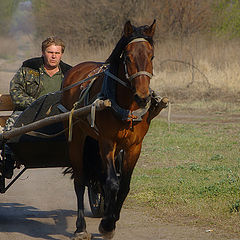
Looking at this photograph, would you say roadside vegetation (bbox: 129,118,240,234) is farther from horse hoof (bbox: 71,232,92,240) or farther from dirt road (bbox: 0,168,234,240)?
horse hoof (bbox: 71,232,92,240)

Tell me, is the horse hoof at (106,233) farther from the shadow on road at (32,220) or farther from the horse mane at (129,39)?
the horse mane at (129,39)

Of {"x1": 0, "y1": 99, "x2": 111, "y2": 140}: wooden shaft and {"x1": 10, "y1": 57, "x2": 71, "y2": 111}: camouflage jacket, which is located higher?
{"x1": 10, "y1": 57, "x2": 71, "y2": 111}: camouflage jacket

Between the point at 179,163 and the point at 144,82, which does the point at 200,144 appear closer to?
the point at 179,163

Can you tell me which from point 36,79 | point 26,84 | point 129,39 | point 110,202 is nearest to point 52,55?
point 36,79

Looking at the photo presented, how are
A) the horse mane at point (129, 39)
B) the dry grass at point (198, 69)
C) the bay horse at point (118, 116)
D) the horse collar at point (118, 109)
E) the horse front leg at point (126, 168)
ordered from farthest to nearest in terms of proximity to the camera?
the dry grass at point (198, 69)
the horse front leg at point (126, 168)
the horse collar at point (118, 109)
the horse mane at point (129, 39)
the bay horse at point (118, 116)

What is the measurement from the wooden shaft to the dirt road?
976mm

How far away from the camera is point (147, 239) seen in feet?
19.0

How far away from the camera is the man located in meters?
6.87

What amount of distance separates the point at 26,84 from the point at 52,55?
1.47 ft


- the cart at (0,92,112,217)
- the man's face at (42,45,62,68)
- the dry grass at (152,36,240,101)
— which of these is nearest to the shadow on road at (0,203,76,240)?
the cart at (0,92,112,217)

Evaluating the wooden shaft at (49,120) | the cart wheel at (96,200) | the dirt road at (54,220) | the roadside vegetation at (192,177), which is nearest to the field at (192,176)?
the roadside vegetation at (192,177)

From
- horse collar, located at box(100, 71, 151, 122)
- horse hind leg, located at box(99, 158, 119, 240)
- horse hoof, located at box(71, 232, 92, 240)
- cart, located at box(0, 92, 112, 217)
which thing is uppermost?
horse collar, located at box(100, 71, 151, 122)

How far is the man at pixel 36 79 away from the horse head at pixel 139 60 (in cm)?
187

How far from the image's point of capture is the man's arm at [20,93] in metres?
6.87
